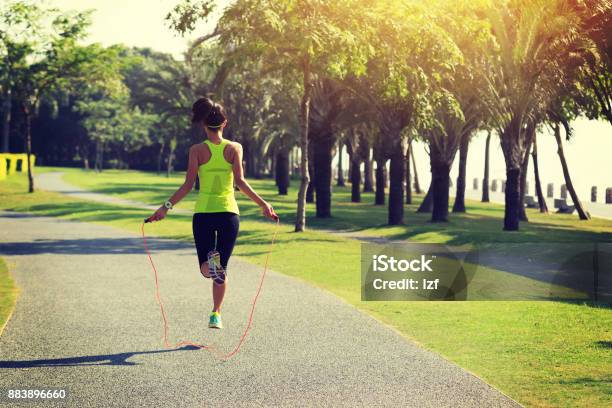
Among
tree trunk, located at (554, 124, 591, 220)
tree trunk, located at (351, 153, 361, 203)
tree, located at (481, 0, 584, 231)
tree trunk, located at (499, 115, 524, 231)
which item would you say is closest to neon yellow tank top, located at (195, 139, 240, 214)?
tree, located at (481, 0, 584, 231)

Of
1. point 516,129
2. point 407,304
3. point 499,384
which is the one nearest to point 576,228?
point 516,129

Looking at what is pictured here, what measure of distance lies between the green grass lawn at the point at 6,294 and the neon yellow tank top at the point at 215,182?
3.33 m

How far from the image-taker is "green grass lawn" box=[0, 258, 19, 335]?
Result: 1032cm

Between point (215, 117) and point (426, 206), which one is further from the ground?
point (215, 117)

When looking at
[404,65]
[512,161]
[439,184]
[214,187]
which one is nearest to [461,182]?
[439,184]

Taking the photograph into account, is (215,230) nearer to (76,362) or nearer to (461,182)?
(76,362)

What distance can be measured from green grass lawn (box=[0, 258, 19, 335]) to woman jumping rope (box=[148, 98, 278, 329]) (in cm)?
311

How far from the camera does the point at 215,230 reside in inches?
304

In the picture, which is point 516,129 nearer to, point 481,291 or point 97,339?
point 481,291

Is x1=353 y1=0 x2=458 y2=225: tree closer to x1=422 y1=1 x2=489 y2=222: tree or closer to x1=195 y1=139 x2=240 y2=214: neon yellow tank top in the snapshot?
x1=422 y1=1 x2=489 y2=222: tree

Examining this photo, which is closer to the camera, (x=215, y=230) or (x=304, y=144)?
(x=215, y=230)

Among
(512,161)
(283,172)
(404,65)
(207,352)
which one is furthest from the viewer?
(283,172)

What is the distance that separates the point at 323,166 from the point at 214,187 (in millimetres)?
22634

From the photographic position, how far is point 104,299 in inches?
454
